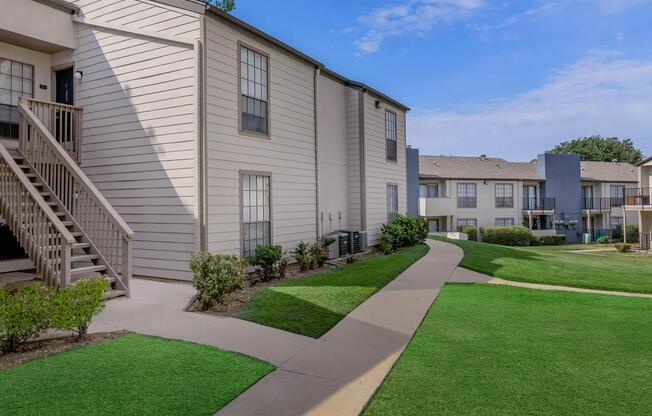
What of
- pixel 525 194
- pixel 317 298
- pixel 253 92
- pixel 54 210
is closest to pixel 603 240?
pixel 525 194

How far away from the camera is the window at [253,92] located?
9.80m

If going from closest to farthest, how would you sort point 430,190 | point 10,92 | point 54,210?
point 54,210 → point 10,92 → point 430,190

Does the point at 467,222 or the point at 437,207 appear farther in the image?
the point at 467,222

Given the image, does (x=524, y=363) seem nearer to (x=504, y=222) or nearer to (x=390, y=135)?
(x=390, y=135)

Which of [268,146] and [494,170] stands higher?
[494,170]

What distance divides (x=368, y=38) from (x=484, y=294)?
1222cm

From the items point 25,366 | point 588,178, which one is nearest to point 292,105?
point 25,366

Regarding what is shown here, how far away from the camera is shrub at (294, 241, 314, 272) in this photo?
35.0 feet

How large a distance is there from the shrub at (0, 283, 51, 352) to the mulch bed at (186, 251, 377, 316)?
221 centimetres

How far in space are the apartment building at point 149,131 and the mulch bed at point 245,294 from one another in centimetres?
88

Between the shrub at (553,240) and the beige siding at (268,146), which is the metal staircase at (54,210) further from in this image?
the shrub at (553,240)

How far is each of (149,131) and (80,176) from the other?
1.96 m

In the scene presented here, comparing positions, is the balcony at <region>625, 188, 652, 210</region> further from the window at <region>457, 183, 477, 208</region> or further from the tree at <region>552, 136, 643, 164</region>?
the tree at <region>552, 136, 643, 164</region>

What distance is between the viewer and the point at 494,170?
35.6 metres
